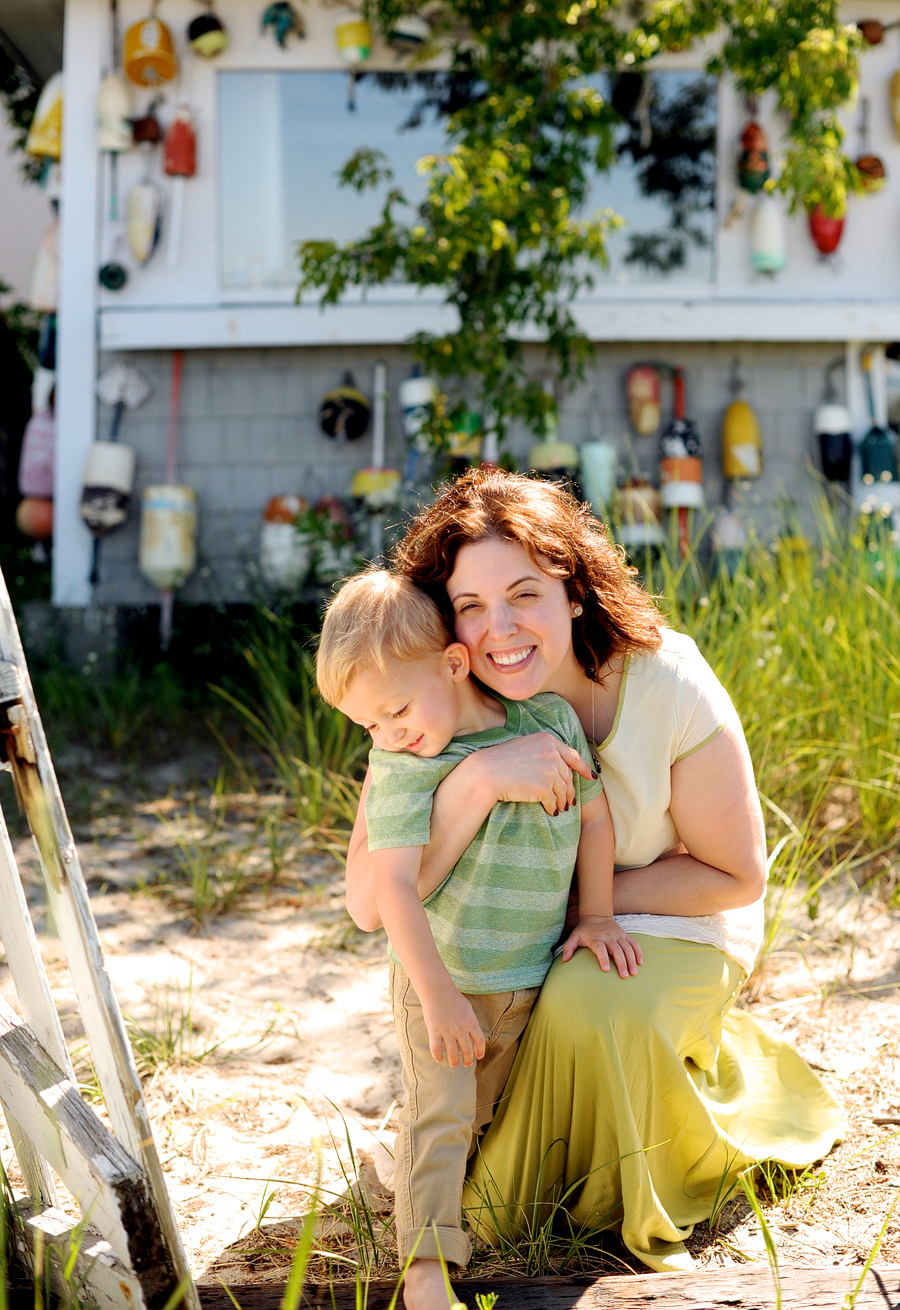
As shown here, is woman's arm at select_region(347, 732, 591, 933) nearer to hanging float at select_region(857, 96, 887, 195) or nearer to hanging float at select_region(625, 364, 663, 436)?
hanging float at select_region(625, 364, 663, 436)

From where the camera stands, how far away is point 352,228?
589 cm

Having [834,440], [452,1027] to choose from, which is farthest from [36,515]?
[452,1027]

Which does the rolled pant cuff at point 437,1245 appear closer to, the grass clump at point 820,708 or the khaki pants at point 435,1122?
the khaki pants at point 435,1122

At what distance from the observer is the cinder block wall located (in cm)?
600

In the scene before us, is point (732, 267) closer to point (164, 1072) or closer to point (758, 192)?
point (758, 192)

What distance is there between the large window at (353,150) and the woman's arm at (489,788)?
4.80 m

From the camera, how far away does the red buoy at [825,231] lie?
19.0 feet

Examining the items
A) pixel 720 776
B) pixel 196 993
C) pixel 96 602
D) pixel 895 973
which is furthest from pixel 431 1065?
pixel 96 602

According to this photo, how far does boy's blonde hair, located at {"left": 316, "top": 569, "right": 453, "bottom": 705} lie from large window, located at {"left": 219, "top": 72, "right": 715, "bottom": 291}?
465cm

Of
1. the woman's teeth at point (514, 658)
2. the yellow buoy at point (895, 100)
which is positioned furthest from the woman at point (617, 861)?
the yellow buoy at point (895, 100)

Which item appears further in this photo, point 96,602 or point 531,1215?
point 96,602

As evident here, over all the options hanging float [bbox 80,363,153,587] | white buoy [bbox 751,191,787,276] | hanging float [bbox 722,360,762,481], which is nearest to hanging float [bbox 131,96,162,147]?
hanging float [bbox 80,363,153,587]

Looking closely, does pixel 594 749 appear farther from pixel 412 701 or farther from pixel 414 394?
pixel 414 394

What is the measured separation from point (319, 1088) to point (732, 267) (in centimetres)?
513
